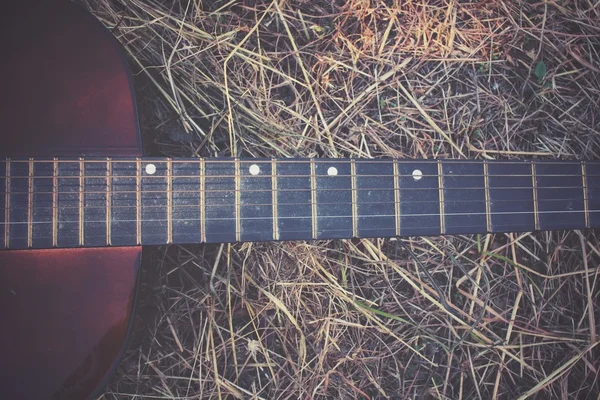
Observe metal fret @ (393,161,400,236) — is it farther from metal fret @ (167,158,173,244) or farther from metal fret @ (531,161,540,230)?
metal fret @ (167,158,173,244)

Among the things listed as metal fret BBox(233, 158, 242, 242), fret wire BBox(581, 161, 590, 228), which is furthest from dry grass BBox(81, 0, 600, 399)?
metal fret BBox(233, 158, 242, 242)

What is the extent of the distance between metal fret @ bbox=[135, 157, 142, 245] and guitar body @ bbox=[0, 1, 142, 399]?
0.08 m

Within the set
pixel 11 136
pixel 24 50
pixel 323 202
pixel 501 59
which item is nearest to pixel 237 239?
pixel 323 202

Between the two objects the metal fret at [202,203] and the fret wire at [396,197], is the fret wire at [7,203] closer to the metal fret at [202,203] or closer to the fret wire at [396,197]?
the metal fret at [202,203]

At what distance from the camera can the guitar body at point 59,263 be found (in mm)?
1901

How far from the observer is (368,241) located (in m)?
2.41

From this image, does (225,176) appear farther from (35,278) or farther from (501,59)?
(501,59)

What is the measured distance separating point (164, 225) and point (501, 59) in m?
2.27

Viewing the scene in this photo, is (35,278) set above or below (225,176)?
below

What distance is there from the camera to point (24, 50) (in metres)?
1.98

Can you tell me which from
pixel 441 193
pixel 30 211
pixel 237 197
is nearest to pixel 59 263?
pixel 30 211

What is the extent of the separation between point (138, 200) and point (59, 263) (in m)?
0.50

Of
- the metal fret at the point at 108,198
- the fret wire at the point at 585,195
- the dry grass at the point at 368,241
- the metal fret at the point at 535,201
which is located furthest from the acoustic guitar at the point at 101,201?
the fret wire at the point at 585,195

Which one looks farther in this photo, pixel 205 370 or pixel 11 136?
pixel 205 370
